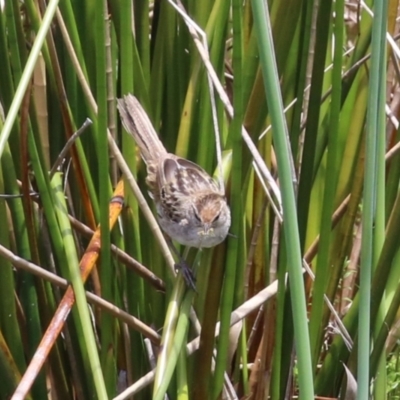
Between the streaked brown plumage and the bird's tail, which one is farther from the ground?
the bird's tail

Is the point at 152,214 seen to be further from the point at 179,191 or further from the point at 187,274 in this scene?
the point at 179,191

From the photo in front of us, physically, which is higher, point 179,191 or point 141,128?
point 141,128

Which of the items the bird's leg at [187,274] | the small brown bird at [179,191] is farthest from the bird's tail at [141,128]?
the bird's leg at [187,274]

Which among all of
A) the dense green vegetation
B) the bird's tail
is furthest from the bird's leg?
the bird's tail

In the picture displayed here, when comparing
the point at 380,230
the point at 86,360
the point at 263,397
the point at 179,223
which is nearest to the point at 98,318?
the point at 86,360

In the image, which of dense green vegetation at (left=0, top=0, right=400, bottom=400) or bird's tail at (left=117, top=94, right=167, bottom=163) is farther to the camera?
bird's tail at (left=117, top=94, right=167, bottom=163)

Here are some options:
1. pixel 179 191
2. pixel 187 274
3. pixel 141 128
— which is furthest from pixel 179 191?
pixel 187 274

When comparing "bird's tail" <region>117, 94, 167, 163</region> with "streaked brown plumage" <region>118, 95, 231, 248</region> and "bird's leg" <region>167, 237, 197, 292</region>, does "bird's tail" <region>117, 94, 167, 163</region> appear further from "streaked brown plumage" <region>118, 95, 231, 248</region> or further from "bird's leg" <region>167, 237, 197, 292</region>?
"bird's leg" <region>167, 237, 197, 292</region>

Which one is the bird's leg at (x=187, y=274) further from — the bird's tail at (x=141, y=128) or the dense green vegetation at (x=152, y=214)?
the bird's tail at (x=141, y=128)
